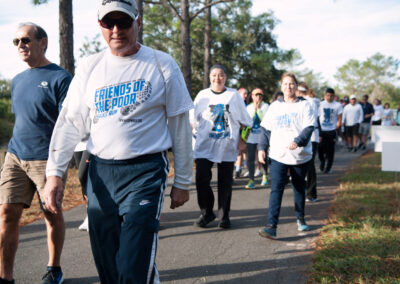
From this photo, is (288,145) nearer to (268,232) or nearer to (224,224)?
(268,232)

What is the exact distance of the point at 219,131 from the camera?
5.88 m

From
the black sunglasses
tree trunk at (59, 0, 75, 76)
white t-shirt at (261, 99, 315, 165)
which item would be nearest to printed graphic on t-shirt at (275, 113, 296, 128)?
white t-shirt at (261, 99, 315, 165)

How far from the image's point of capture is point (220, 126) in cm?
589

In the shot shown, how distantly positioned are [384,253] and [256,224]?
6.47 feet

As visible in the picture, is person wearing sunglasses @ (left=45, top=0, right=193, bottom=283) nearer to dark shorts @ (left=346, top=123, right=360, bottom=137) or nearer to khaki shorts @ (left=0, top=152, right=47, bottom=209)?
khaki shorts @ (left=0, top=152, right=47, bottom=209)

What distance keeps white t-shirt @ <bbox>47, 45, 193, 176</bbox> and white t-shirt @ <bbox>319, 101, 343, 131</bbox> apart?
8971 millimetres

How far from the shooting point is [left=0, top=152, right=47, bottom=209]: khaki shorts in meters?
3.63

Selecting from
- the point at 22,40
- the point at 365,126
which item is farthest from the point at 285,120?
the point at 365,126

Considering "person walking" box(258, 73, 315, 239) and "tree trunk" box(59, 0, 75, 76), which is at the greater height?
"tree trunk" box(59, 0, 75, 76)

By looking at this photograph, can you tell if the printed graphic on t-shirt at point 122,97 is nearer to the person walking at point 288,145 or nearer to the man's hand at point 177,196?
the man's hand at point 177,196

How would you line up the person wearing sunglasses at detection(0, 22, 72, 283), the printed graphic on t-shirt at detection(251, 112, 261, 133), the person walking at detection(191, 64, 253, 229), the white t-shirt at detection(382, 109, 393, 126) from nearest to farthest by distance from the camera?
the person wearing sunglasses at detection(0, 22, 72, 283) < the person walking at detection(191, 64, 253, 229) < the printed graphic on t-shirt at detection(251, 112, 261, 133) < the white t-shirt at detection(382, 109, 393, 126)

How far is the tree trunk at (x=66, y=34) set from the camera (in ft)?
34.2

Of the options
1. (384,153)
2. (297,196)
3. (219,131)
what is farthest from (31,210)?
(384,153)

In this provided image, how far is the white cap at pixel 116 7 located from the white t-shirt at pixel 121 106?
0.82 ft
